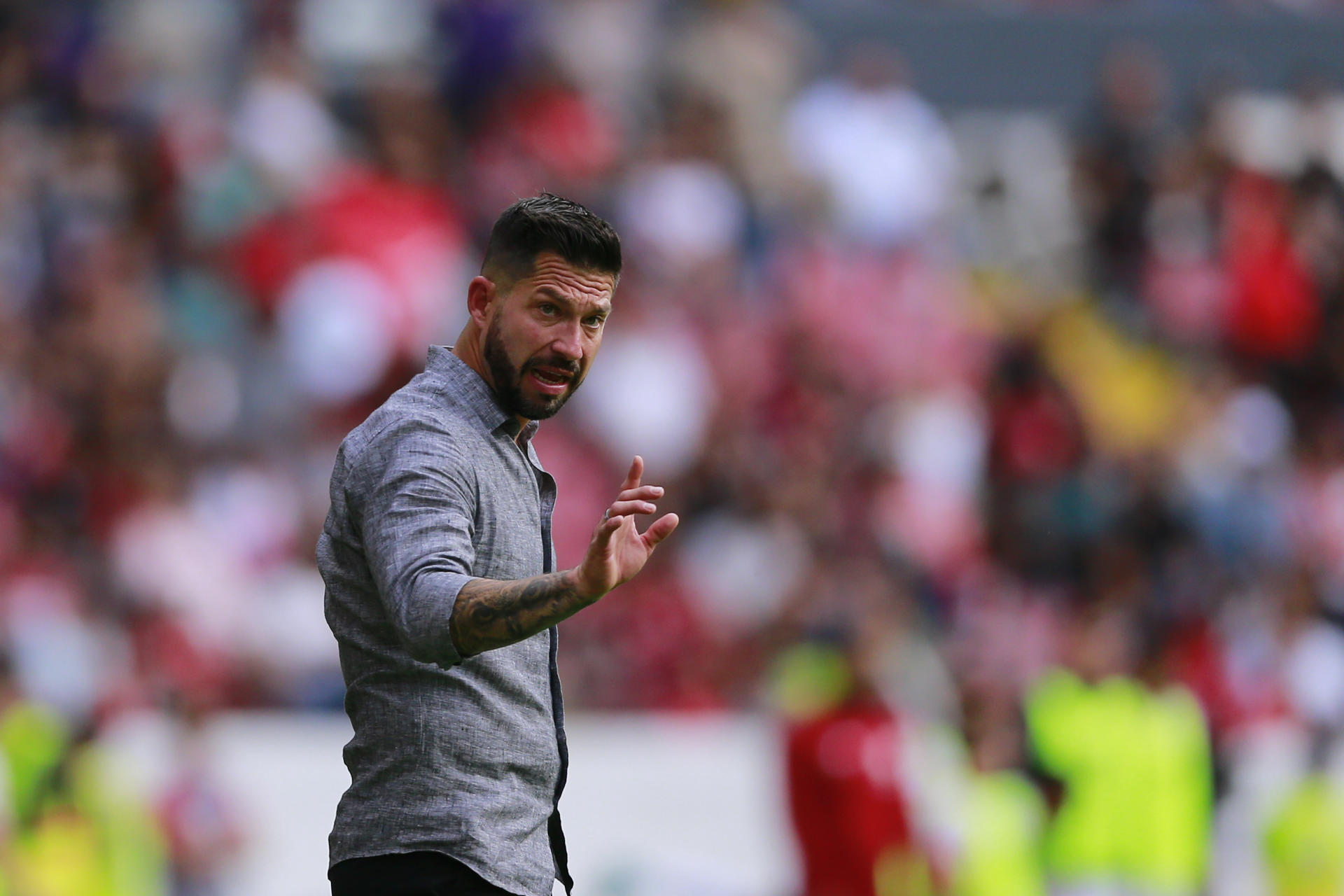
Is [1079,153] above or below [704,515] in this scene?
above

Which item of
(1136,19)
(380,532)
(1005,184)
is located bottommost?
(380,532)

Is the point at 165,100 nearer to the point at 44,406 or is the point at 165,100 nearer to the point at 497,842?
the point at 44,406

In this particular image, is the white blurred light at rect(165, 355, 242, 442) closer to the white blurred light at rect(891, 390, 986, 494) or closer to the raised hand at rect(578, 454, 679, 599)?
the white blurred light at rect(891, 390, 986, 494)

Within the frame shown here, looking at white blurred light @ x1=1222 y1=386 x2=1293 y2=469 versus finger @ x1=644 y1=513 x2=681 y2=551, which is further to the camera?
white blurred light @ x1=1222 y1=386 x2=1293 y2=469

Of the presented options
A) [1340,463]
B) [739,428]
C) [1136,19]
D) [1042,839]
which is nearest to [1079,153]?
[1136,19]

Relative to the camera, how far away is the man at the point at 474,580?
2.88 metres

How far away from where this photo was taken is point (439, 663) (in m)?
2.91

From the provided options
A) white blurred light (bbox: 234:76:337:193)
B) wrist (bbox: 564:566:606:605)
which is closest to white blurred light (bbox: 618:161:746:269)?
white blurred light (bbox: 234:76:337:193)

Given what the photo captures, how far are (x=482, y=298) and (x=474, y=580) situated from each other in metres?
0.56

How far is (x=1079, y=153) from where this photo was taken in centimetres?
1185

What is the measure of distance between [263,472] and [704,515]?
6.78ft

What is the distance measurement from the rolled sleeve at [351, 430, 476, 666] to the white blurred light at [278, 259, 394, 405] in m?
6.70

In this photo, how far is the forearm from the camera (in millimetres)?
2822

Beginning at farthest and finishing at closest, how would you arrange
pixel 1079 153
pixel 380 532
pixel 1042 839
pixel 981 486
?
pixel 1079 153
pixel 981 486
pixel 1042 839
pixel 380 532
